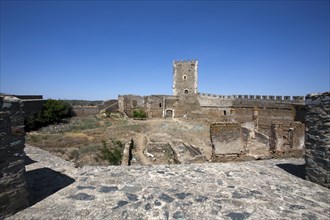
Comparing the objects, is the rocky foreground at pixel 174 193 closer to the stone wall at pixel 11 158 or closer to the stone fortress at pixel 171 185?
the stone fortress at pixel 171 185

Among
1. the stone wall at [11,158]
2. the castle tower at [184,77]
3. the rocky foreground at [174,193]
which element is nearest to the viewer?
the stone wall at [11,158]

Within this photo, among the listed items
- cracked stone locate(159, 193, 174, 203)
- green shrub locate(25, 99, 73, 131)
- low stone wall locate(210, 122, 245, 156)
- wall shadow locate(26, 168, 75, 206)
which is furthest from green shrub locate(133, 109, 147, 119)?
cracked stone locate(159, 193, 174, 203)

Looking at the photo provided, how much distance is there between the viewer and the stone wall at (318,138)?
4625 millimetres

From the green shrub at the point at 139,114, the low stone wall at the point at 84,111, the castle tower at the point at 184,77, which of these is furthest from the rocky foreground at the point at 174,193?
the castle tower at the point at 184,77

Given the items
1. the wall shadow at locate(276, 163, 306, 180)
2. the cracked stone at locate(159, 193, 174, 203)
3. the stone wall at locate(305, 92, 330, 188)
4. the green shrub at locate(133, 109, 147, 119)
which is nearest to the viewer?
the cracked stone at locate(159, 193, 174, 203)

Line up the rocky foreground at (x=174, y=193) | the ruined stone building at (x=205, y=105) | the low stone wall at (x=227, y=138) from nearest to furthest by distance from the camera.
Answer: the rocky foreground at (x=174, y=193) → the low stone wall at (x=227, y=138) → the ruined stone building at (x=205, y=105)

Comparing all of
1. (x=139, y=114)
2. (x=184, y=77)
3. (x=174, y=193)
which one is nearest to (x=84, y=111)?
(x=139, y=114)

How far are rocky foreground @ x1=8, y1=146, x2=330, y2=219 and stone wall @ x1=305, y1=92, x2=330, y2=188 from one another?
270 millimetres

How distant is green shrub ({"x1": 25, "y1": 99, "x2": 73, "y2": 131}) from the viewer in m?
23.2

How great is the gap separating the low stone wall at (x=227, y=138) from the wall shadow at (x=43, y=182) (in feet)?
17.2

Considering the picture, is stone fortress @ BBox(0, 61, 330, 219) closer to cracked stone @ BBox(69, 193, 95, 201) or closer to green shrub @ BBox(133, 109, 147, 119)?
cracked stone @ BBox(69, 193, 95, 201)

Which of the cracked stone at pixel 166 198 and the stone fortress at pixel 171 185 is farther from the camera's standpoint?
the cracked stone at pixel 166 198

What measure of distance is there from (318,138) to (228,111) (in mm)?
27650

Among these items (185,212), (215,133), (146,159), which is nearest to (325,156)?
(185,212)
